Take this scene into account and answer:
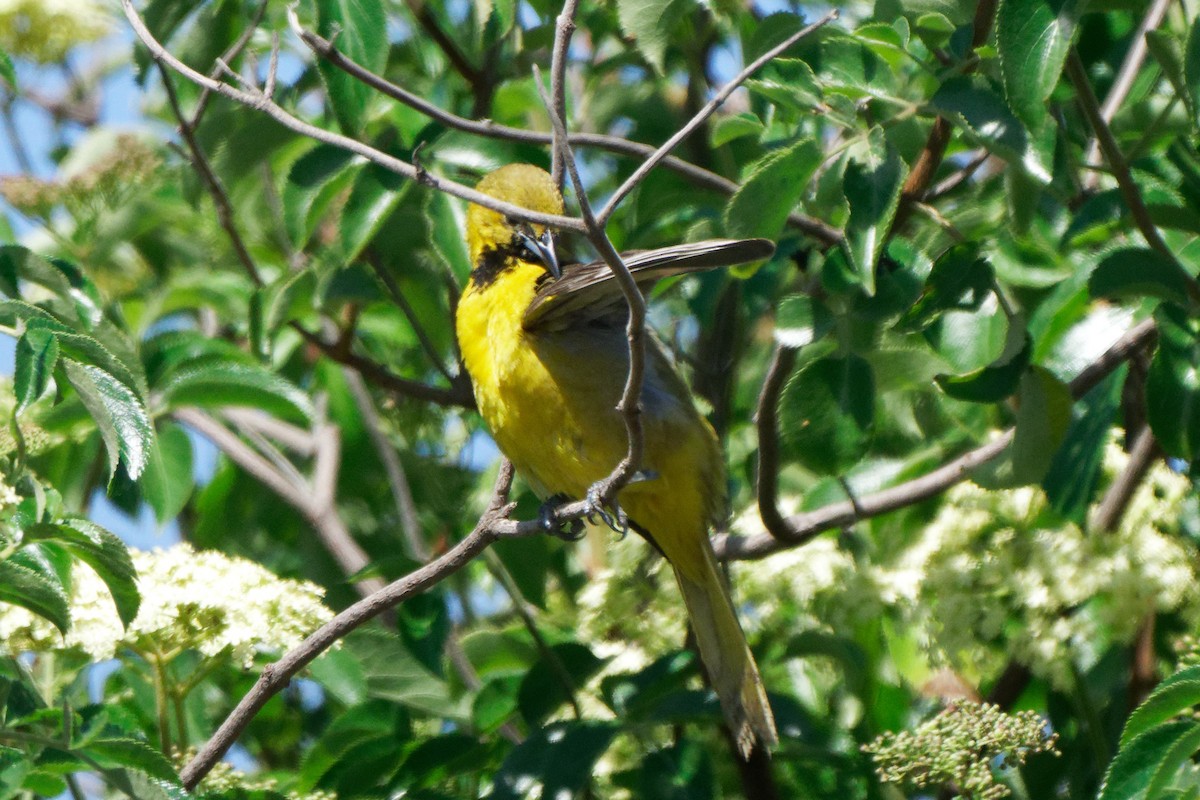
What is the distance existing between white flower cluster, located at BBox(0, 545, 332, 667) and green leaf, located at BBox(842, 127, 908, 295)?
52.5 inches

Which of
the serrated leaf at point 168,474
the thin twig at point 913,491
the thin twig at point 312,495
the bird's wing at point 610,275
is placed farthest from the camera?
the thin twig at point 312,495

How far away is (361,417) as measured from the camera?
189 inches

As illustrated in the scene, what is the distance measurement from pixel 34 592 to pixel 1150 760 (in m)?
1.85

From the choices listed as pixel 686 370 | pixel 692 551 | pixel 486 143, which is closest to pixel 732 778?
pixel 692 551

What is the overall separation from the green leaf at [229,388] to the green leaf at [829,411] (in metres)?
1.27

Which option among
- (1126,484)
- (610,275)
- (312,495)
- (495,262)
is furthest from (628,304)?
(312,495)

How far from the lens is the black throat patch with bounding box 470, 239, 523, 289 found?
397 centimetres

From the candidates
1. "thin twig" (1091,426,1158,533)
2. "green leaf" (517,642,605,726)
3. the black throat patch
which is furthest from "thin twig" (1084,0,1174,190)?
"green leaf" (517,642,605,726)

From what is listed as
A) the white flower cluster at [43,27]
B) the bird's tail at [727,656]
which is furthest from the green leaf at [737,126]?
the white flower cluster at [43,27]

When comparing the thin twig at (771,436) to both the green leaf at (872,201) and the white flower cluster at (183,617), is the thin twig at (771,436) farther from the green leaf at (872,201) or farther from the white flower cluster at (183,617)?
the white flower cluster at (183,617)

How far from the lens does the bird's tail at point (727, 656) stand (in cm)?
338

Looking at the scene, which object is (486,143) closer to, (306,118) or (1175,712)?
(306,118)

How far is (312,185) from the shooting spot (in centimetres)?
351

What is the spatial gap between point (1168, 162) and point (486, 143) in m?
1.53
